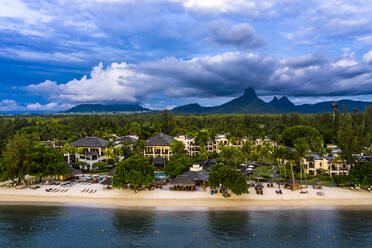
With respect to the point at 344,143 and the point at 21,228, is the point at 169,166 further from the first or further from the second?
the point at 344,143

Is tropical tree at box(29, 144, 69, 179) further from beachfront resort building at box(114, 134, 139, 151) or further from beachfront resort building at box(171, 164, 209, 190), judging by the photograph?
beachfront resort building at box(114, 134, 139, 151)

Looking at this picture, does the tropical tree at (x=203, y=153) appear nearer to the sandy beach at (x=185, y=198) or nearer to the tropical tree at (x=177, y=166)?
the tropical tree at (x=177, y=166)

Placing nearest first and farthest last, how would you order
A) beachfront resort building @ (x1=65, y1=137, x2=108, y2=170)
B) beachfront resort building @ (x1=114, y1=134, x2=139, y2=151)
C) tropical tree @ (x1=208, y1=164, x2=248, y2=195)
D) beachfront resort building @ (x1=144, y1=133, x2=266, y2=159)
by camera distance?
1. tropical tree @ (x1=208, y1=164, x2=248, y2=195)
2. beachfront resort building @ (x1=65, y1=137, x2=108, y2=170)
3. beachfront resort building @ (x1=144, y1=133, x2=266, y2=159)
4. beachfront resort building @ (x1=114, y1=134, x2=139, y2=151)

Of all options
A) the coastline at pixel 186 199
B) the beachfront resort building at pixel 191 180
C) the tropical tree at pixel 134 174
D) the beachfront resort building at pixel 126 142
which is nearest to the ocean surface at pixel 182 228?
the coastline at pixel 186 199

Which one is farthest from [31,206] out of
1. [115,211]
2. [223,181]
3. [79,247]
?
[223,181]

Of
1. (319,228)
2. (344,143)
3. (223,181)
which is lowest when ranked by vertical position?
(319,228)

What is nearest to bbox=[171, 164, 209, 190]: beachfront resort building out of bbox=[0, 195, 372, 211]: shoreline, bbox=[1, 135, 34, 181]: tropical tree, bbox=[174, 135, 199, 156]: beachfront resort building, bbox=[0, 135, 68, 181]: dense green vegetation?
bbox=[0, 195, 372, 211]: shoreline

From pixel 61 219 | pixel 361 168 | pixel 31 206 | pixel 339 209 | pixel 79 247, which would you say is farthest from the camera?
pixel 361 168
